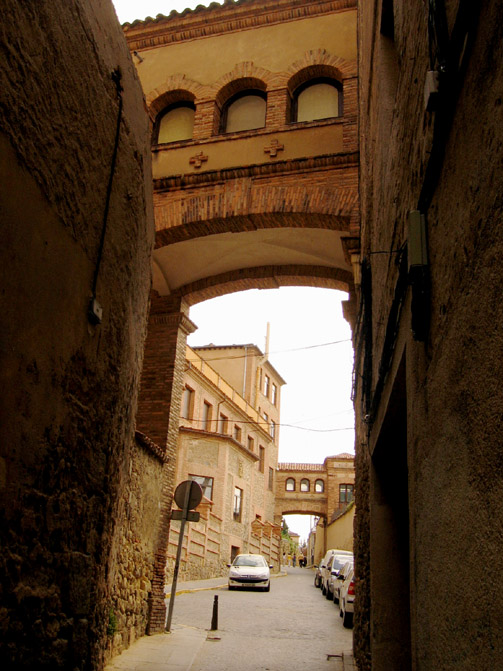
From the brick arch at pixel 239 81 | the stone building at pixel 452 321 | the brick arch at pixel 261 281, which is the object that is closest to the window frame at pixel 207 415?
the brick arch at pixel 261 281

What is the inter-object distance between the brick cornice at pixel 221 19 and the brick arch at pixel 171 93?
46.8 inches

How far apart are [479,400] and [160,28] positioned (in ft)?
44.6

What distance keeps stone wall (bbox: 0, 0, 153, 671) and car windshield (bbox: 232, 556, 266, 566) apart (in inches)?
701

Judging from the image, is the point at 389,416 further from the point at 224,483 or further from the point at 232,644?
the point at 224,483

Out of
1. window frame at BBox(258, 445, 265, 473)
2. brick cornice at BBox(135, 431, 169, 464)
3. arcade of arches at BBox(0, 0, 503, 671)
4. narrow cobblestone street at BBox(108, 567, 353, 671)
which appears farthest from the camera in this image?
window frame at BBox(258, 445, 265, 473)

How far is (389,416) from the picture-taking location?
4160 millimetres

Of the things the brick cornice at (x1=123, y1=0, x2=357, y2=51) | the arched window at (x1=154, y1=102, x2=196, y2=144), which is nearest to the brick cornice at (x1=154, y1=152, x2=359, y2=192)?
the arched window at (x1=154, y1=102, x2=196, y2=144)

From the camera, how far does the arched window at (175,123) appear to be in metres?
12.1

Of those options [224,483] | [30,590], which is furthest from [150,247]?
[224,483]

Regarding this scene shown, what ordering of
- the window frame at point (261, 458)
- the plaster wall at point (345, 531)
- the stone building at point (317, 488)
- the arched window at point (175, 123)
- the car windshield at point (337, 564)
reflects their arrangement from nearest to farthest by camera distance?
the arched window at point (175, 123), the car windshield at point (337, 564), the plaster wall at point (345, 531), the window frame at point (261, 458), the stone building at point (317, 488)

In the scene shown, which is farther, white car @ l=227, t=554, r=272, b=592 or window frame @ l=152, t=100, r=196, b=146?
white car @ l=227, t=554, r=272, b=592

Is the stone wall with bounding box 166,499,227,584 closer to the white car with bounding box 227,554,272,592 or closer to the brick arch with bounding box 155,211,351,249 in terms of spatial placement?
the white car with bounding box 227,554,272,592

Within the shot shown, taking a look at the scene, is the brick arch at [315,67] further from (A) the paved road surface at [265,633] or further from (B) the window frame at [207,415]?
(B) the window frame at [207,415]

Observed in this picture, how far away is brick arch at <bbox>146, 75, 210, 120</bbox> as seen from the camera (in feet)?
40.0
